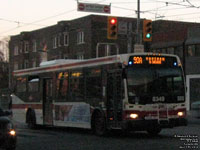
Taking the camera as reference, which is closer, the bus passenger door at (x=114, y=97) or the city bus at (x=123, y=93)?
the city bus at (x=123, y=93)

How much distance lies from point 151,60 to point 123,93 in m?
1.61

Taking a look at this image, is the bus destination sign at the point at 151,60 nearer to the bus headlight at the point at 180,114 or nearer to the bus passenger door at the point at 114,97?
the bus passenger door at the point at 114,97

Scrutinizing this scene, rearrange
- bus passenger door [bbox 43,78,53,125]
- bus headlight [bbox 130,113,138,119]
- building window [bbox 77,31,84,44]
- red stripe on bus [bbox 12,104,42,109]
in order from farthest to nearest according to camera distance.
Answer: building window [bbox 77,31,84,44] → red stripe on bus [bbox 12,104,42,109] → bus passenger door [bbox 43,78,53,125] → bus headlight [bbox 130,113,138,119]

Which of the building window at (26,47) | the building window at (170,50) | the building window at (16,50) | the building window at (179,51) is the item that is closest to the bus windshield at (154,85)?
the building window at (179,51)

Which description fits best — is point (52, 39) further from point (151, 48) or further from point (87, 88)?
point (87, 88)

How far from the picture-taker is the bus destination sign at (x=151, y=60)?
16.5 meters

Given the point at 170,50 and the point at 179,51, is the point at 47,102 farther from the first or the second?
the point at 170,50

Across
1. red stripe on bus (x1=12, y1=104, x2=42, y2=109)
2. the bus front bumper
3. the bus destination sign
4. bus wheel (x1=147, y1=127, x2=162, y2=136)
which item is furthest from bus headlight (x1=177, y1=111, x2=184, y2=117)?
red stripe on bus (x1=12, y1=104, x2=42, y2=109)

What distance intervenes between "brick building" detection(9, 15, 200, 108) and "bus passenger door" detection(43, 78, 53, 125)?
9.36 metres

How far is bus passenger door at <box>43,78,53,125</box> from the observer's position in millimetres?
21438

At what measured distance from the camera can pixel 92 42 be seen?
183 ft

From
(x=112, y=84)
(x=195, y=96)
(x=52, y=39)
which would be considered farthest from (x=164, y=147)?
(x=52, y=39)

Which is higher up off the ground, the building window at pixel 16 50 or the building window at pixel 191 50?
the building window at pixel 16 50

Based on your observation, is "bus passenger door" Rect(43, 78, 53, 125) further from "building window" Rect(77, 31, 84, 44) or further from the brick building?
"building window" Rect(77, 31, 84, 44)
